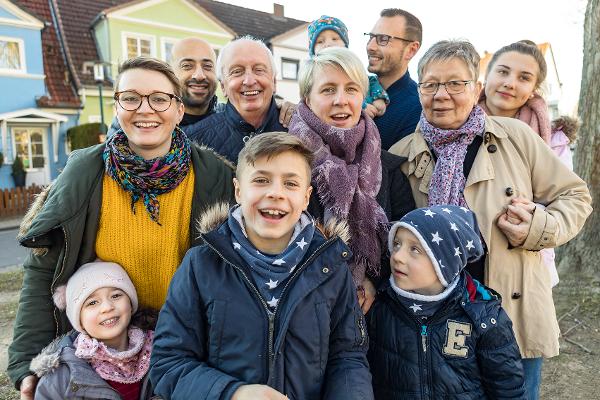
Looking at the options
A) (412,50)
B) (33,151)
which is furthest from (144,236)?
(33,151)

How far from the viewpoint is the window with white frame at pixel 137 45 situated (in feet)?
63.3

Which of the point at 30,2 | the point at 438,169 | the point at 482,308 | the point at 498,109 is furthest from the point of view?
the point at 30,2

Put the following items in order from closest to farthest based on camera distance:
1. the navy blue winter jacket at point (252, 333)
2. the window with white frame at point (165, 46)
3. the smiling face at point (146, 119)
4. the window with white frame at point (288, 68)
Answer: the navy blue winter jacket at point (252, 333) < the smiling face at point (146, 119) < the window with white frame at point (165, 46) < the window with white frame at point (288, 68)

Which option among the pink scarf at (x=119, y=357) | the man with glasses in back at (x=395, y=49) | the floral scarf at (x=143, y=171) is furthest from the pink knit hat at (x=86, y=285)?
the man with glasses in back at (x=395, y=49)

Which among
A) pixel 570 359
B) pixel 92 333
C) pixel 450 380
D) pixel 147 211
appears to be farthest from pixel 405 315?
pixel 570 359

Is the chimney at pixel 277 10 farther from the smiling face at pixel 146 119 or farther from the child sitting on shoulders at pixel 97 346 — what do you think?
the child sitting on shoulders at pixel 97 346

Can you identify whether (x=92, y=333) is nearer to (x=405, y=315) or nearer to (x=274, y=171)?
(x=274, y=171)

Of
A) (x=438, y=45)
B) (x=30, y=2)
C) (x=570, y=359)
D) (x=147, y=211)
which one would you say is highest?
(x=30, y=2)

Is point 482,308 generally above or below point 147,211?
below

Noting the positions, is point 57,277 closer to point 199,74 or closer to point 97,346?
point 97,346

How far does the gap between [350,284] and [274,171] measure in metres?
0.63

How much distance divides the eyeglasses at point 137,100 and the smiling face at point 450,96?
1.50 m

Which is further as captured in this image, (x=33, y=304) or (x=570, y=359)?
(x=570, y=359)

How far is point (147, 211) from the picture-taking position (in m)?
2.39
